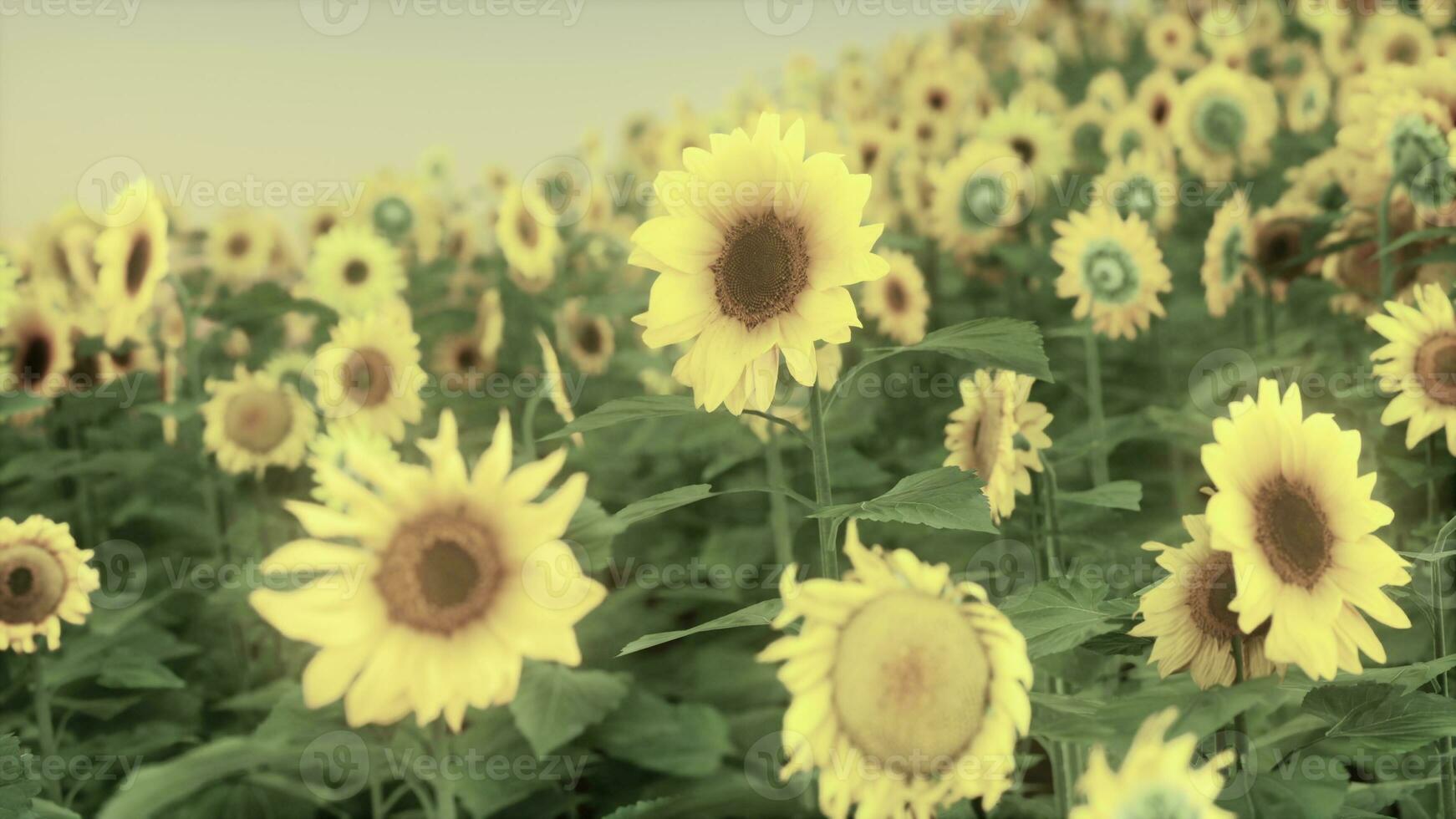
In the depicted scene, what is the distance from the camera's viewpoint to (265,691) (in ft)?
7.15

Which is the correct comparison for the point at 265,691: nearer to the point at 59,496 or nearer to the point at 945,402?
the point at 59,496

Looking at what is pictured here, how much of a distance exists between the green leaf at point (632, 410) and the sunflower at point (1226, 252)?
1.76 m

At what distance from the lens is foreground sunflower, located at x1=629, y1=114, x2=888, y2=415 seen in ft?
4.10

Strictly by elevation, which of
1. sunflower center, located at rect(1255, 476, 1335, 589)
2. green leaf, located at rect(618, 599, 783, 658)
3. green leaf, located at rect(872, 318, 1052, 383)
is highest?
green leaf, located at rect(872, 318, 1052, 383)

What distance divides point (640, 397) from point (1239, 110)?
2.95m

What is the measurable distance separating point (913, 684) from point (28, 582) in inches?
49.7

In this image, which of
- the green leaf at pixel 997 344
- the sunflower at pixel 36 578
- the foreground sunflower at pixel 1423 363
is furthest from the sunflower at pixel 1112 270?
the sunflower at pixel 36 578

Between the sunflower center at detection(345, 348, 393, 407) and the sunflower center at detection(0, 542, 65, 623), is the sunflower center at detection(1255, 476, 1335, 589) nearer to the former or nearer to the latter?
the sunflower center at detection(0, 542, 65, 623)

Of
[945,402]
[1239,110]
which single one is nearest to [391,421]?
[945,402]

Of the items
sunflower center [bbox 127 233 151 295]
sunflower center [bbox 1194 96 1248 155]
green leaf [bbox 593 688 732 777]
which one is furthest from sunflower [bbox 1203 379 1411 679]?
sunflower center [bbox 1194 96 1248 155]

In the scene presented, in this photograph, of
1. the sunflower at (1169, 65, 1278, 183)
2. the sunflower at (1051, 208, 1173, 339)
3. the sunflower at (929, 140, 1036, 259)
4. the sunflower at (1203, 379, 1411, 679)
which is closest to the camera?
the sunflower at (1203, 379, 1411, 679)

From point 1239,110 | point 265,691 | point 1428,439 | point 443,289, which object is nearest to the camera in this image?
point 1428,439

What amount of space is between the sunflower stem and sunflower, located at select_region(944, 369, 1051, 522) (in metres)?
0.27

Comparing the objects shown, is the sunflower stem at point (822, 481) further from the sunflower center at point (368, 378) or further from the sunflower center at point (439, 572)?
the sunflower center at point (368, 378)
